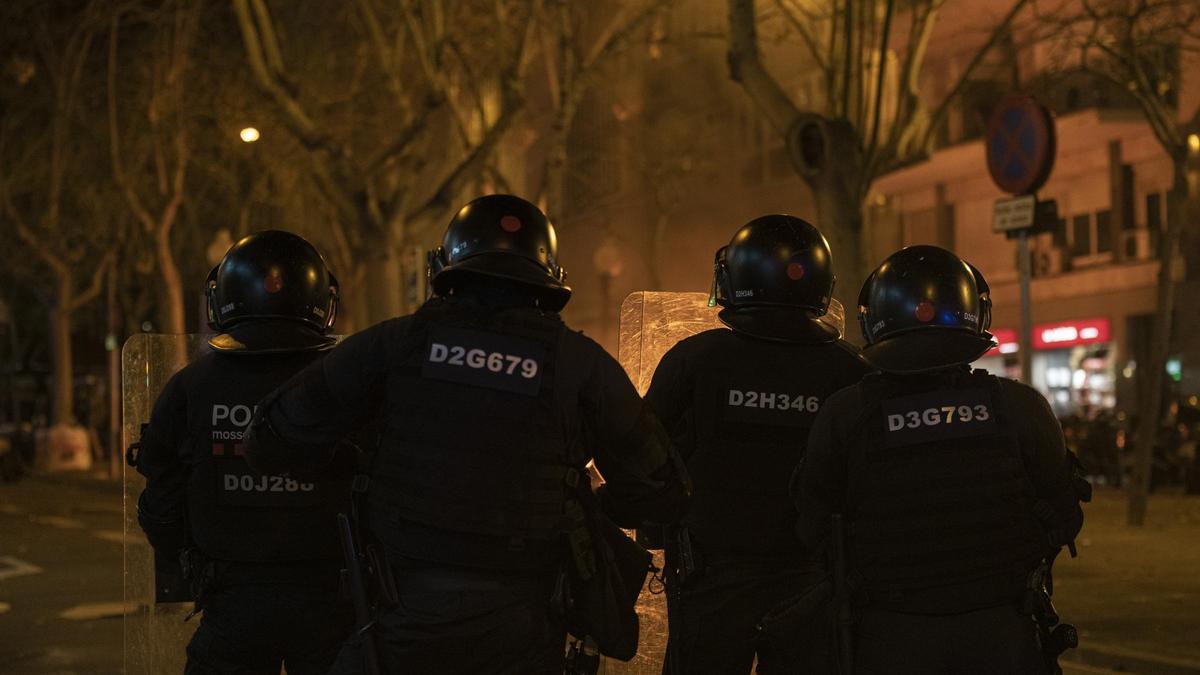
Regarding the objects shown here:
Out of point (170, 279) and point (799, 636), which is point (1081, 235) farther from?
point (799, 636)

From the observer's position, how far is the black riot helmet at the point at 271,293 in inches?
196

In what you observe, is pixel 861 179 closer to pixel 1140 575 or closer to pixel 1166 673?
pixel 1140 575

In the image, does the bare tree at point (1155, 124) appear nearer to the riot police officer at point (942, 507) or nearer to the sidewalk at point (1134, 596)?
the sidewalk at point (1134, 596)

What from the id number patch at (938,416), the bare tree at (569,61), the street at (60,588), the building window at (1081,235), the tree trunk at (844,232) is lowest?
the street at (60,588)

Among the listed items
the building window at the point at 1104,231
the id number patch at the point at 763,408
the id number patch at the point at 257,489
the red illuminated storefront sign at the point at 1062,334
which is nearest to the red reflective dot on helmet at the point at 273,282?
the id number patch at the point at 257,489

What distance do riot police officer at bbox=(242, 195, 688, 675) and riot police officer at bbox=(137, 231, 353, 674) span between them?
70cm

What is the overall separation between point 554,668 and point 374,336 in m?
0.91

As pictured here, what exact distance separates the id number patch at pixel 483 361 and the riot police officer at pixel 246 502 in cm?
85

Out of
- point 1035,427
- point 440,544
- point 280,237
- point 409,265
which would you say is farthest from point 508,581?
point 409,265

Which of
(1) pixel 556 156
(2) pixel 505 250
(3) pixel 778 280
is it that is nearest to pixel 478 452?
(2) pixel 505 250

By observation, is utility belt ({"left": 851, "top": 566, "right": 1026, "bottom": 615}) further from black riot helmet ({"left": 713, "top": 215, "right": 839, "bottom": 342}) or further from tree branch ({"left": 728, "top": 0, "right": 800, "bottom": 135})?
tree branch ({"left": 728, "top": 0, "right": 800, "bottom": 135})

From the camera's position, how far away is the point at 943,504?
→ 4113mm

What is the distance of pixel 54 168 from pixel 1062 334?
2010 cm

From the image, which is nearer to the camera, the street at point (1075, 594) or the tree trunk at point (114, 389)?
the street at point (1075, 594)
